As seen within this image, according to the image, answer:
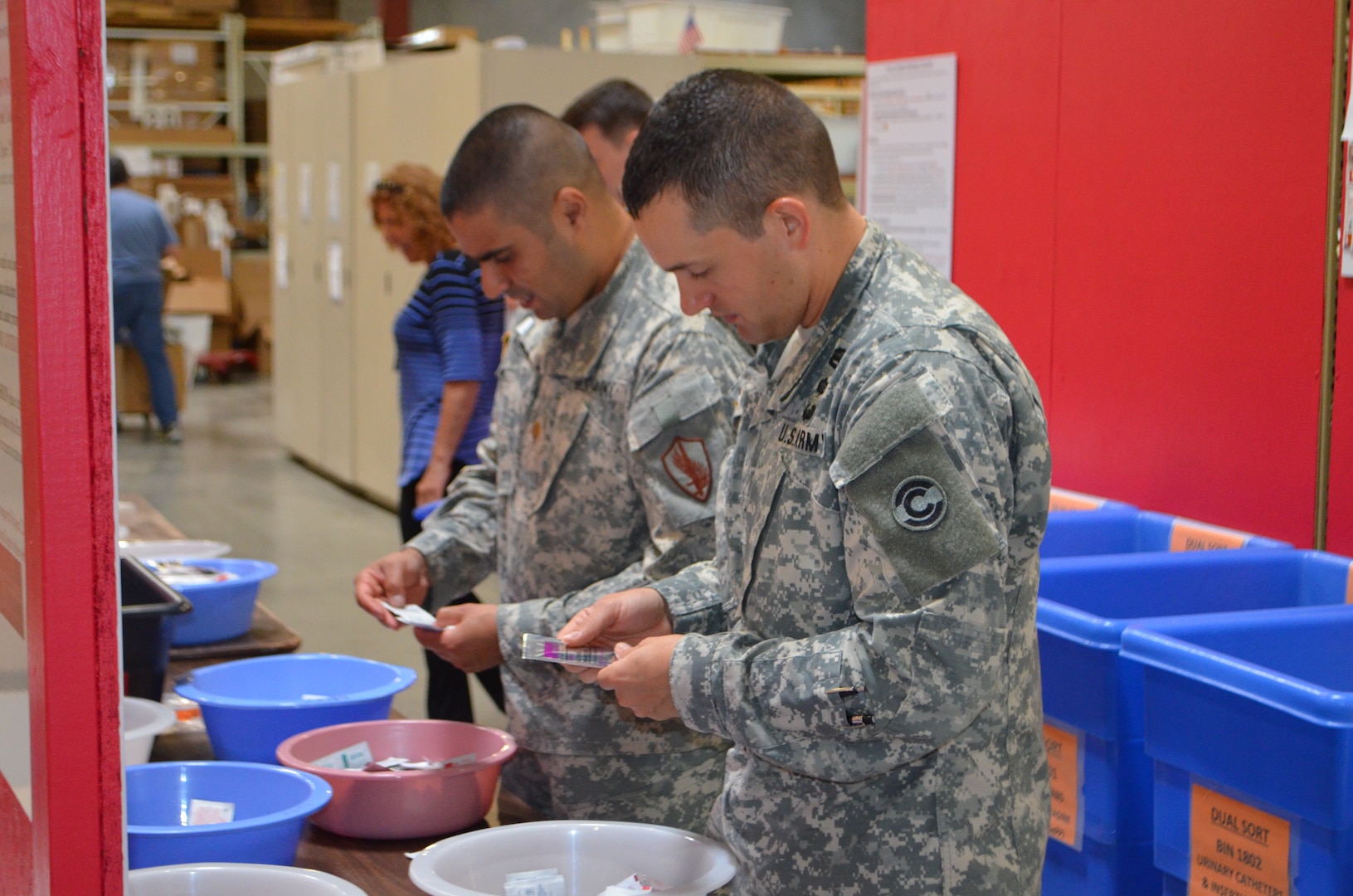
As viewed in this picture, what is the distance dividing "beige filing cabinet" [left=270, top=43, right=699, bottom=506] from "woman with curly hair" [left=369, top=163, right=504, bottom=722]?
1906 millimetres

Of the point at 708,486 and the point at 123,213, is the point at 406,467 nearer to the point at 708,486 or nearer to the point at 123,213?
the point at 708,486

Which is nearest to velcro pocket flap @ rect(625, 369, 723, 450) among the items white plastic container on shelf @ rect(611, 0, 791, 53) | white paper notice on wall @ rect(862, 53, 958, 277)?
white paper notice on wall @ rect(862, 53, 958, 277)

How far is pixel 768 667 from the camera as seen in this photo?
1244 mm

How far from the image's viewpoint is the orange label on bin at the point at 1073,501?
8.70 feet

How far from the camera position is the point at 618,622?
1.57 meters

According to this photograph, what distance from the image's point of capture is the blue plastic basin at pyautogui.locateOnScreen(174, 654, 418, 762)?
1803mm

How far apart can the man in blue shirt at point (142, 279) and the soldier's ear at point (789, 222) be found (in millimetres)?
8111

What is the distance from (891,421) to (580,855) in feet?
1.96

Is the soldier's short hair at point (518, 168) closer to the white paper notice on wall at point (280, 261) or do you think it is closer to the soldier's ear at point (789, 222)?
the soldier's ear at point (789, 222)

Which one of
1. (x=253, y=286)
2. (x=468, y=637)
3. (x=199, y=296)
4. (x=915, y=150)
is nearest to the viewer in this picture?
(x=468, y=637)

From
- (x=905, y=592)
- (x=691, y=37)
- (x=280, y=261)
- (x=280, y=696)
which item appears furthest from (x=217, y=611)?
(x=280, y=261)

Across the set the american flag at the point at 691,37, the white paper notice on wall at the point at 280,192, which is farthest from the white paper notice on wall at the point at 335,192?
the american flag at the point at 691,37

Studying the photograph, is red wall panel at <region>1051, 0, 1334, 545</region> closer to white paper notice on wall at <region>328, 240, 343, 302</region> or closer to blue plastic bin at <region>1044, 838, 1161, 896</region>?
blue plastic bin at <region>1044, 838, 1161, 896</region>

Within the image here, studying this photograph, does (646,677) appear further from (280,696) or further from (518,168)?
(280,696)
